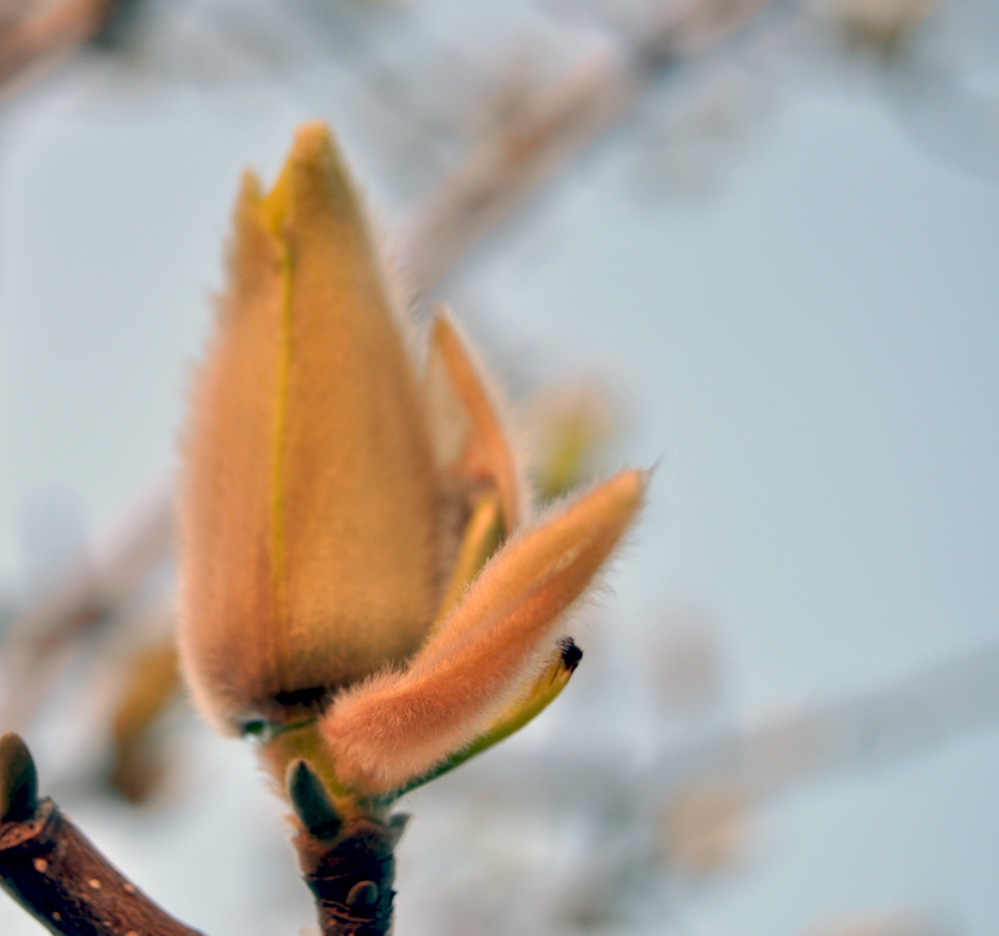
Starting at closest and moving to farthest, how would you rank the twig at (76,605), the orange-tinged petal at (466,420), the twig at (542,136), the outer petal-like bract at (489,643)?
1. the outer petal-like bract at (489,643)
2. the orange-tinged petal at (466,420)
3. the twig at (76,605)
4. the twig at (542,136)

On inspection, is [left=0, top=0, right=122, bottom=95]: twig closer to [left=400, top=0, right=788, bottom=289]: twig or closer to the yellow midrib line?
[left=400, top=0, right=788, bottom=289]: twig

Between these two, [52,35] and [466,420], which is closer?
[466,420]

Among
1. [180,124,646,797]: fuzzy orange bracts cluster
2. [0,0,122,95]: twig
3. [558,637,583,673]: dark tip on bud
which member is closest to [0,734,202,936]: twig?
[180,124,646,797]: fuzzy orange bracts cluster

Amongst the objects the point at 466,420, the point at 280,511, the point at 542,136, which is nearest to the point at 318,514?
the point at 280,511

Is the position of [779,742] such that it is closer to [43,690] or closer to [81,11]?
[43,690]

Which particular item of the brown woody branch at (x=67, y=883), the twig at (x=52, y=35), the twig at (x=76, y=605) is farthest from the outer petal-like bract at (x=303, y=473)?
the twig at (x=52, y=35)

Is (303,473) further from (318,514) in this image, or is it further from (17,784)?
(17,784)

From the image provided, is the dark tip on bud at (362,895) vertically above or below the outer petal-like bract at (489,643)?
below

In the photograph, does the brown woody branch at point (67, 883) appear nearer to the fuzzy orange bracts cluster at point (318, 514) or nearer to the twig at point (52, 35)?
the fuzzy orange bracts cluster at point (318, 514)
